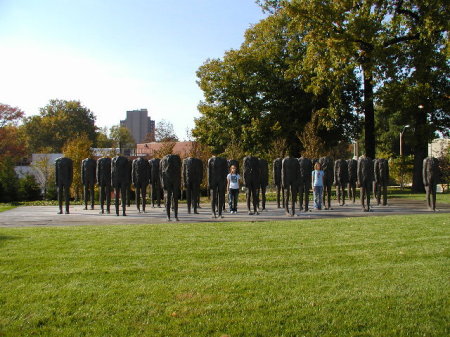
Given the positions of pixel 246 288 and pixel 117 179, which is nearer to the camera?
pixel 246 288

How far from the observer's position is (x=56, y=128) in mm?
75812

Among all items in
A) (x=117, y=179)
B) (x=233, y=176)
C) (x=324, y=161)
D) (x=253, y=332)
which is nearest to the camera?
(x=253, y=332)

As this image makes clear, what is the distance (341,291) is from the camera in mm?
6258

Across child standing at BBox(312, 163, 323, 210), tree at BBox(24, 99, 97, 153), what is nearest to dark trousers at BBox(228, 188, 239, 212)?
child standing at BBox(312, 163, 323, 210)

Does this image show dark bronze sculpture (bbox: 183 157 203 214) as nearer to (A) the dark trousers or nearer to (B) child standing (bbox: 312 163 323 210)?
(A) the dark trousers

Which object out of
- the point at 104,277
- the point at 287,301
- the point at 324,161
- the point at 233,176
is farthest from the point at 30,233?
the point at 324,161

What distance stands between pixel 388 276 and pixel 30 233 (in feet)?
28.1

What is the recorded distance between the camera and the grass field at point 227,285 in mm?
5242

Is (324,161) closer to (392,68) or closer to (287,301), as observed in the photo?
(392,68)

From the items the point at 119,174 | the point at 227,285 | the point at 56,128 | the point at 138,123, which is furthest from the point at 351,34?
the point at 138,123

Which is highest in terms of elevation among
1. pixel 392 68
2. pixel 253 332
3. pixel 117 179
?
pixel 392 68

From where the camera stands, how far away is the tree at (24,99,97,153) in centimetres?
7494

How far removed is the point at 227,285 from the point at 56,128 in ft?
246

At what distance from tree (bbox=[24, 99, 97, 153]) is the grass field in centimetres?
6715
